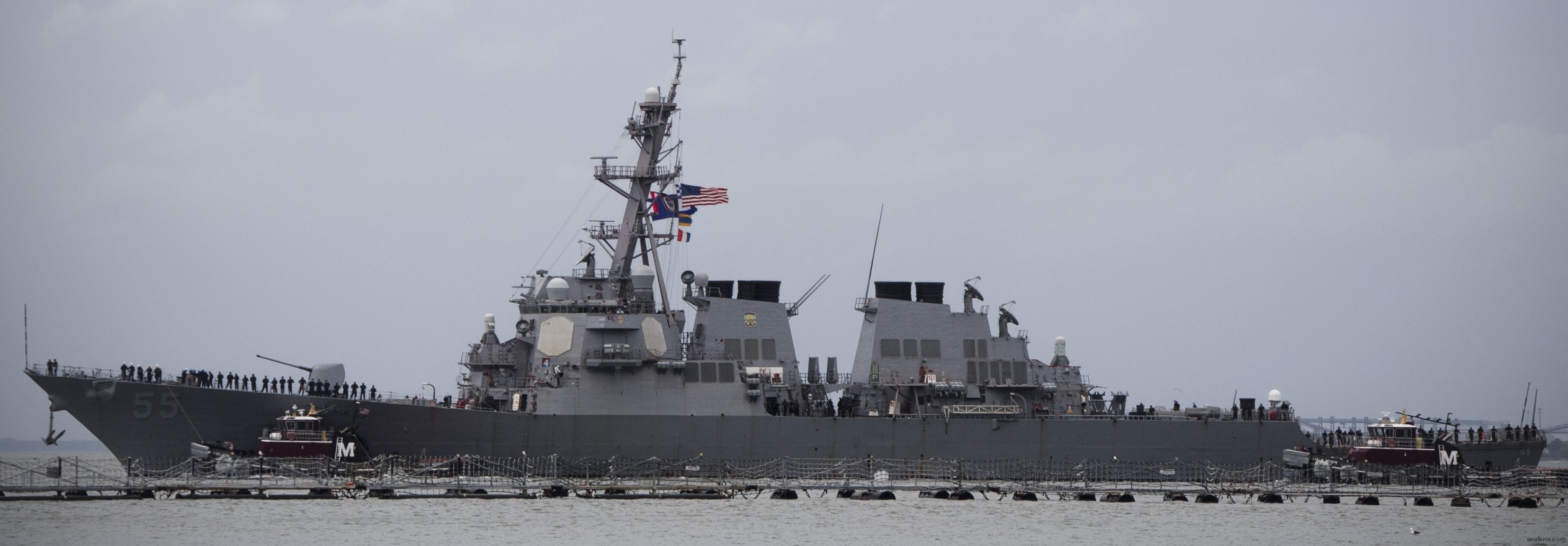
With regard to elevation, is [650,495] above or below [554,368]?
below

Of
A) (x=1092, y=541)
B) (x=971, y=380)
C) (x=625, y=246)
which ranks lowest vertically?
(x=1092, y=541)

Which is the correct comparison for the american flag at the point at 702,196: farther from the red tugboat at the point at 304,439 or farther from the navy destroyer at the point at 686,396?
the red tugboat at the point at 304,439

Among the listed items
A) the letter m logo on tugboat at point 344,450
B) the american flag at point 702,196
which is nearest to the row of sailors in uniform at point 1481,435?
the american flag at point 702,196

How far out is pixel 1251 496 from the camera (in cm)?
4081

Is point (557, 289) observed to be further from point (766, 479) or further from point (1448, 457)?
point (1448, 457)

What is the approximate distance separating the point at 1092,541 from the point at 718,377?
12.7m

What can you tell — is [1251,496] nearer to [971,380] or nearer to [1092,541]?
[971,380]


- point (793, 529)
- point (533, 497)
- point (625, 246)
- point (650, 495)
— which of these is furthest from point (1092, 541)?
point (625, 246)

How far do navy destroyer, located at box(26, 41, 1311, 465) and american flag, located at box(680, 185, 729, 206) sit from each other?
2.6 inches

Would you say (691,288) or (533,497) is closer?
(533,497)

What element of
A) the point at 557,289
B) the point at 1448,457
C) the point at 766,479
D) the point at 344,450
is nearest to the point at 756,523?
the point at 766,479

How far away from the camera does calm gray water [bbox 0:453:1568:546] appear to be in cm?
3084

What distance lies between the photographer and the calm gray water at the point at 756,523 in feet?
101

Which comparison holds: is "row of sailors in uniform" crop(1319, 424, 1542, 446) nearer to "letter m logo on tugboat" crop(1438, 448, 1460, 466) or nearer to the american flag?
"letter m logo on tugboat" crop(1438, 448, 1460, 466)
